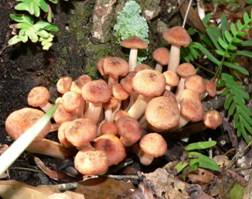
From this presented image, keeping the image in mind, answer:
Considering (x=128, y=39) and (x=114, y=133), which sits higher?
(x=128, y=39)

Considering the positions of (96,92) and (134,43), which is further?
(134,43)

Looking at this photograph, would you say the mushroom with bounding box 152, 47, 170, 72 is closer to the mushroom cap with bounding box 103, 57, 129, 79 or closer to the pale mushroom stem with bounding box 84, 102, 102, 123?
the mushroom cap with bounding box 103, 57, 129, 79

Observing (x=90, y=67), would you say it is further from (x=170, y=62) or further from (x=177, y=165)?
(x=177, y=165)

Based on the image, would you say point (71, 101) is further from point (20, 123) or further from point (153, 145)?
Result: point (153, 145)

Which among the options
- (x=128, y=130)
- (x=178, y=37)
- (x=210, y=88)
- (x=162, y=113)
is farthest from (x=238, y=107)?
(x=128, y=130)

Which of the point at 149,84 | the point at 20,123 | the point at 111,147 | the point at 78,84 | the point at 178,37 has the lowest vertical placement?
the point at 111,147

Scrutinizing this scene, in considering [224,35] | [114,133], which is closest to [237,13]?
[224,35]

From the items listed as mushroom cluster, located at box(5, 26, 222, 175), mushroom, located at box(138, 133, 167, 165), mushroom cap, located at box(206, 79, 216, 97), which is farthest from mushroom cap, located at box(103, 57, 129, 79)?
mushroom cap, located at box(206, 79, 216, 97)
